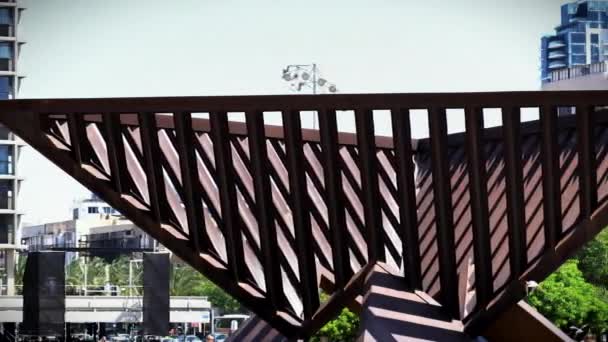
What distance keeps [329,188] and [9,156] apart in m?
84.2

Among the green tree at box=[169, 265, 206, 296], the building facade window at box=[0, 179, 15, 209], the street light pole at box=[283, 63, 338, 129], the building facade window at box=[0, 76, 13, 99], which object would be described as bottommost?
the green tree at box=[169, 265, 206, 296]

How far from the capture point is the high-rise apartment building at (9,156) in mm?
107500

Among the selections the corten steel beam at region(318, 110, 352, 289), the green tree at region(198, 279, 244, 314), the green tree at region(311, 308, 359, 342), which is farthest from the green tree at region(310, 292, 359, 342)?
the green tree at region(198, 279, 244, 314)

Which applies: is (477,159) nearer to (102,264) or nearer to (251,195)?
(251,195)

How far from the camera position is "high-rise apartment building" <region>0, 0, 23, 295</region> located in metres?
108

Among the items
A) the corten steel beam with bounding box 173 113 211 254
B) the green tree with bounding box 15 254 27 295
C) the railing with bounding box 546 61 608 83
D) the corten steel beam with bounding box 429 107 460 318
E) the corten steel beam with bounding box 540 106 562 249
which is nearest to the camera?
the corten steel beam with bounding box 540 106 562 249

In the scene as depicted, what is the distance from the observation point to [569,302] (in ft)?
233

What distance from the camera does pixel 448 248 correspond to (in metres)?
27.7

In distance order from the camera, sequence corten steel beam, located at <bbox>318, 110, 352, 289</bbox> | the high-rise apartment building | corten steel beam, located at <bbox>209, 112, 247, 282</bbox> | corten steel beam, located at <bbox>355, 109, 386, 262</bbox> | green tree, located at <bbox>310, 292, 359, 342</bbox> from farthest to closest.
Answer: the high-rise apartment building → green tree, located at <bbox>310, 292, 359, 342</bbox> → corten steel beam, located at <bbox>209, 112, 247, 282</bbox> → corten steel beam, located at <bbox>318, 110, 352, 289</bbox> → corten steel beam, located at <bbox>355, 109, 386, 262</bbox>

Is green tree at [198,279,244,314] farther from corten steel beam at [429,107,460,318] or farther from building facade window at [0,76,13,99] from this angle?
corten steel beam at [429,107,460,318]

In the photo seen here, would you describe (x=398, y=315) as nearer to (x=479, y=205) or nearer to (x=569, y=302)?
(x=479, y=205)

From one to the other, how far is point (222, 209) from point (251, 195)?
807mm

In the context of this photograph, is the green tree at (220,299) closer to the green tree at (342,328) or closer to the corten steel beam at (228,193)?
the green tree at (342,328)

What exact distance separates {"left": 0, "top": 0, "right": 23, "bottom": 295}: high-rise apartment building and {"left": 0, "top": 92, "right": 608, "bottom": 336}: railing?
77.2 metres
